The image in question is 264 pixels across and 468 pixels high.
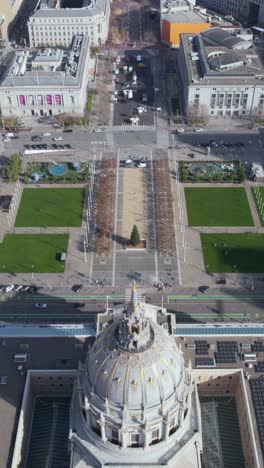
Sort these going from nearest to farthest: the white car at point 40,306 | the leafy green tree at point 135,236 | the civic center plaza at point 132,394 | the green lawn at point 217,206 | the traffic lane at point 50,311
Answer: the civic center plaza at point 132,394 → the traffic lane at point 50,311 → the white car at point 40,306 → the leafy green tree at point 135,236 → the green lawn at point 217,206

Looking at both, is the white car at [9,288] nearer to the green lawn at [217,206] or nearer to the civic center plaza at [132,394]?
the civic center plaza at [132,394]

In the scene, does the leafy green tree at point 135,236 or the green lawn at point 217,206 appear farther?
the green lawn at point 217,206

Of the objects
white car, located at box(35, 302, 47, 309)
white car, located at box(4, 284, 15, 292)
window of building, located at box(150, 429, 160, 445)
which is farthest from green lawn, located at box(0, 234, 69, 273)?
window of building, located at box(150, 429, 160, 445)

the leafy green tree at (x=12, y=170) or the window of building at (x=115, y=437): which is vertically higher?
the leafy green tree at (x=12, y=170)

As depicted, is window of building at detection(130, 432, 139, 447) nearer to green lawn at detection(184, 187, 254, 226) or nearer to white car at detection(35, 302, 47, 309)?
white car at detection(35, 302, 47, 309)

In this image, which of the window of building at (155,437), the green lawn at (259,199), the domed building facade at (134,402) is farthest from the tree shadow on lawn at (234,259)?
the window of building at (155,437)

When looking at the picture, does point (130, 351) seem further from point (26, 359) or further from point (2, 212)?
point (2, 212)

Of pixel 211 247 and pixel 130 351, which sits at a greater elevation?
pixel 211 247

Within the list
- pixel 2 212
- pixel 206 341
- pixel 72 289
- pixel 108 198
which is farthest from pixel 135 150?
pixel 206 341
